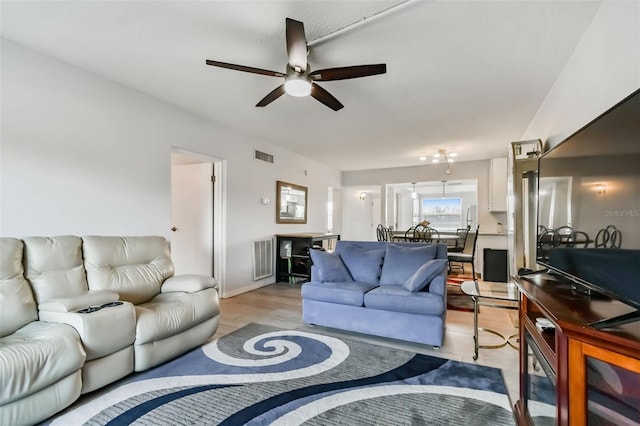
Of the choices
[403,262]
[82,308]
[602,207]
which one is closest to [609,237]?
[602,207]

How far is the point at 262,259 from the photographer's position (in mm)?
5113

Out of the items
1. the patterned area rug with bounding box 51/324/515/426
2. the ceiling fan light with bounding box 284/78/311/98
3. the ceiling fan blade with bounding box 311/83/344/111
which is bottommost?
the patterned area rug with bounding box 51/324/515/426

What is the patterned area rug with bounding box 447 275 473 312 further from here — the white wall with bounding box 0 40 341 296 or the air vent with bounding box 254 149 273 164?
the air vent with bounding box 254 149 273 164

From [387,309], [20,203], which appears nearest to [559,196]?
[387,309]

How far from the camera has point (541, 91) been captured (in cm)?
307

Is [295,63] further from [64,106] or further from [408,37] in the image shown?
[64,106]

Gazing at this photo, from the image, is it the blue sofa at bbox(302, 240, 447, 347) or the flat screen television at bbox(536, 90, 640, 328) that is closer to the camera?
the flat screen television at bbox(536, 90, 640, 328)

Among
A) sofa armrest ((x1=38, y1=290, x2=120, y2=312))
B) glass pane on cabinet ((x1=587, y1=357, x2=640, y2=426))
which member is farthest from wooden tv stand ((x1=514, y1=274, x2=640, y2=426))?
sofa armrest ((x1=38, y1=290, x2=120, y2=312))

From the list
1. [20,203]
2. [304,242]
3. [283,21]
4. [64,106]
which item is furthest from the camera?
[304,242]

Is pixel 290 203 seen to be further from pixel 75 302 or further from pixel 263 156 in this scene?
pixel 75 302

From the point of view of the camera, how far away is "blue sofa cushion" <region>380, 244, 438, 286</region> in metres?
3.17

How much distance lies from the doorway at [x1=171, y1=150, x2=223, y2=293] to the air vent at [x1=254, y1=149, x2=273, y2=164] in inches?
30.8

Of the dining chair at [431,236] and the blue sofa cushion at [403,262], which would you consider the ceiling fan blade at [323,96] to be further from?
the dining chair at [431,236]

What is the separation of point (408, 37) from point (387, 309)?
225cm
